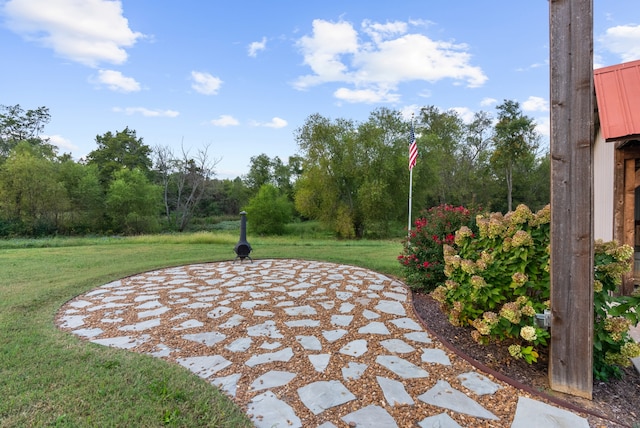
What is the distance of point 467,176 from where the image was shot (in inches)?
840

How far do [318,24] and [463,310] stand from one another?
7536mm

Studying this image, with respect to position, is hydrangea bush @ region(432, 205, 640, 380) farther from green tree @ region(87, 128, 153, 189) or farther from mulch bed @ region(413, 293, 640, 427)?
green tree @ region(87, 128, 153, 189)

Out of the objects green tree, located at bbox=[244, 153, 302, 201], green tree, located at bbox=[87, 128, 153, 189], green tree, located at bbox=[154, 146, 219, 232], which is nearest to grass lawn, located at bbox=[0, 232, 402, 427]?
green tree, located at bbox=[154, 146, 219, 232]

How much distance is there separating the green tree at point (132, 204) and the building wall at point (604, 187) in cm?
2117

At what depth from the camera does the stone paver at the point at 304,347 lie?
58.9 inches

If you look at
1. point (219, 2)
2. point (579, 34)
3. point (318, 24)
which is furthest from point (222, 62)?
point (579, 34)

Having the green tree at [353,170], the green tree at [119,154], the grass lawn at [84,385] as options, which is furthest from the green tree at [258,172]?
the grass lawn at [84,385]

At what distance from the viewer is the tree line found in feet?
49.3

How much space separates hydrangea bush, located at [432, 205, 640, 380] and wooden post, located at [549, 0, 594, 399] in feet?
0.53

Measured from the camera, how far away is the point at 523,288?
1.93m

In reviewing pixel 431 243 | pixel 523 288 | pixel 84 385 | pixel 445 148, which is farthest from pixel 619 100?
pixel 445 148

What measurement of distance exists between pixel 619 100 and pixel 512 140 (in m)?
18.7

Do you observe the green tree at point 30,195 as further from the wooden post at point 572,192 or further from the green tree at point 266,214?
the wooden post at point 572,192

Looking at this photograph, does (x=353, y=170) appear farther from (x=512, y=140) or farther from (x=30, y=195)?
(x=30, y=195)
